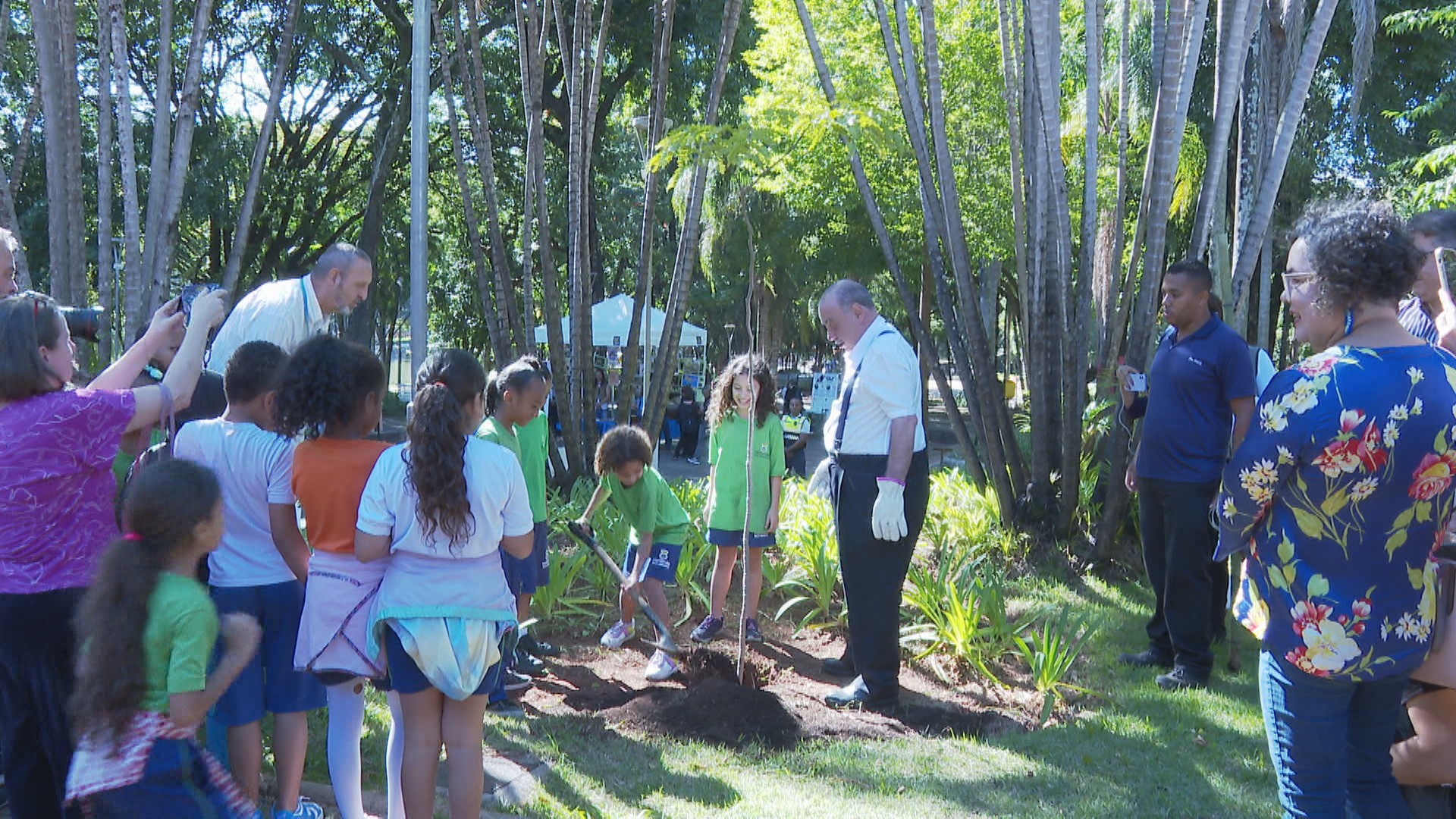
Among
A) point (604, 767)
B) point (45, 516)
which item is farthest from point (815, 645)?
point (45, 516)

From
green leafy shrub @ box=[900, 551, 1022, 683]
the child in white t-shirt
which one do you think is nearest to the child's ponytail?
the child in white t-shirt

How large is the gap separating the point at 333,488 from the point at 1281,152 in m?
5.80

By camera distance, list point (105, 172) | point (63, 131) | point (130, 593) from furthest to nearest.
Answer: point (105, 172), point (63, 131), point (130, 593)

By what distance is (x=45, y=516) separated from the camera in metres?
2.77

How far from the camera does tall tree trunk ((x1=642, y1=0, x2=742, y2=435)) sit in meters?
7.52

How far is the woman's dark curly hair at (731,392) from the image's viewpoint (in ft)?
19.2

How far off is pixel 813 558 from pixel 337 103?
17831 millimetres

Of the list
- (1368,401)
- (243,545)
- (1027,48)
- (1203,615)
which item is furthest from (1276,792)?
(1027,48)

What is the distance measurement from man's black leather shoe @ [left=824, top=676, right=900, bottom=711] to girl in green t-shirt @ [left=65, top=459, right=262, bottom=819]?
308 centimetres

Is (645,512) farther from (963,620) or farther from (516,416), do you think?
(963,620)

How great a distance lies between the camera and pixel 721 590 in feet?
20.1

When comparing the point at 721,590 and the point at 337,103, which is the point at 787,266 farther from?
the point at 721,590

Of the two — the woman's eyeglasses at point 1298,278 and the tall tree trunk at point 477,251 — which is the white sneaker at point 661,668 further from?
the tall tree trunk at point 477,251

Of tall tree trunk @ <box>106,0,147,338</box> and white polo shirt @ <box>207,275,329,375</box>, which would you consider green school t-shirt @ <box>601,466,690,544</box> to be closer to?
white polo shirt @ <box>207,275,329,375</box>
